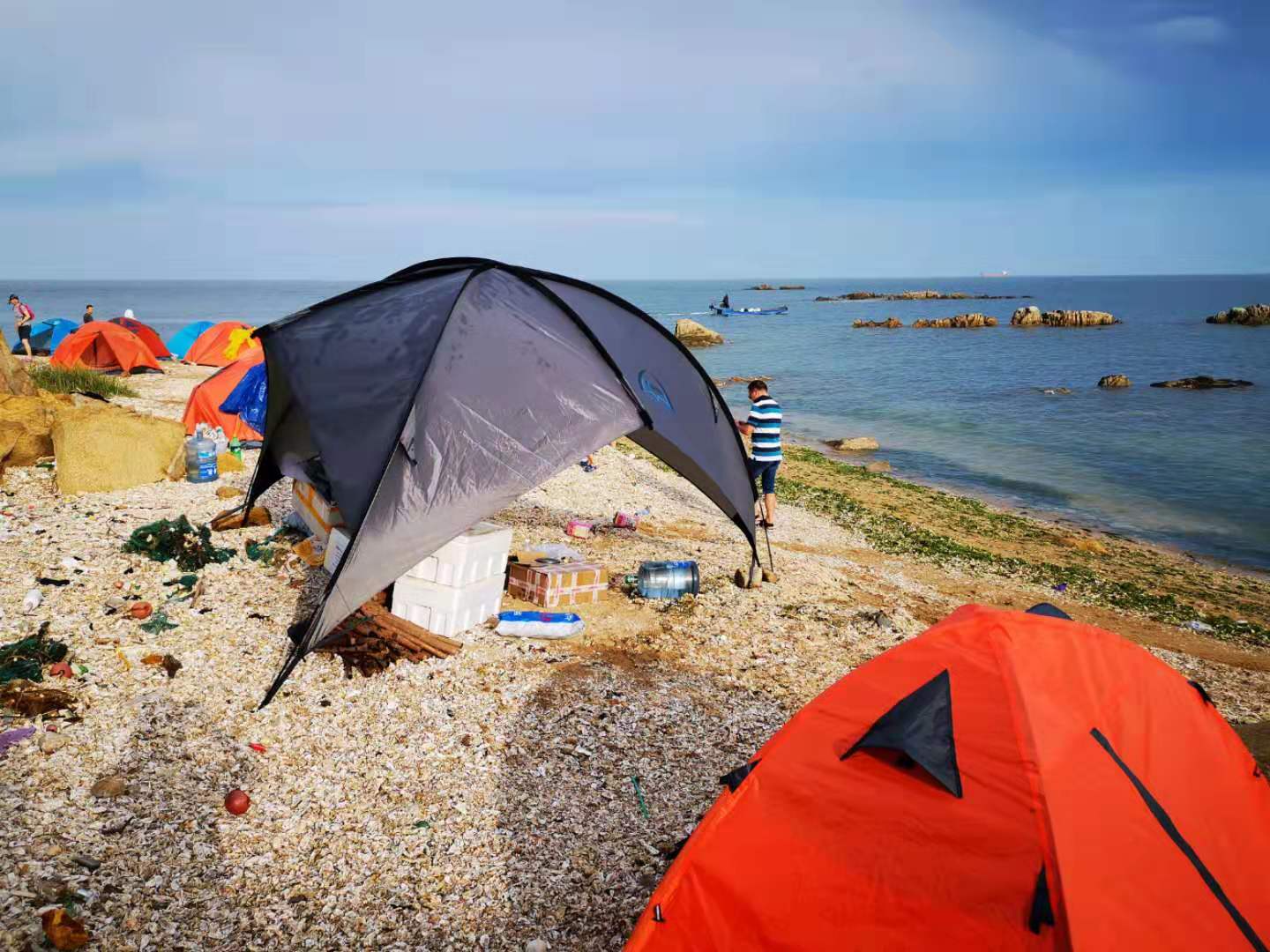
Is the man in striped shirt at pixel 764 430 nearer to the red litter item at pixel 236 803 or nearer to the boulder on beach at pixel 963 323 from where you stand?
the red litter item at pixel 236 803

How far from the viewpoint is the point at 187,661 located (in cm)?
709

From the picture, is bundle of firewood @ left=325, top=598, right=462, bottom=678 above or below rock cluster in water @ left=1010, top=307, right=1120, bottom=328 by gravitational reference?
below

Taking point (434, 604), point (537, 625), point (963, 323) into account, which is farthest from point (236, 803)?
point (963, 323)

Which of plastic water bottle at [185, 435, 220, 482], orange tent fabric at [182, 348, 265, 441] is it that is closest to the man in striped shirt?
plastic water bottle at [185, 435, 220, 482]

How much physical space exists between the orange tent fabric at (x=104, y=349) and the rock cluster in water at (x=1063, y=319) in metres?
93.2

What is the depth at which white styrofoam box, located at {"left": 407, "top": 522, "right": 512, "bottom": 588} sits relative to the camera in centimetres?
761

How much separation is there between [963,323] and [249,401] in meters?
95.8

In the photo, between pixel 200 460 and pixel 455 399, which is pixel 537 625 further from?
pixel 200 460

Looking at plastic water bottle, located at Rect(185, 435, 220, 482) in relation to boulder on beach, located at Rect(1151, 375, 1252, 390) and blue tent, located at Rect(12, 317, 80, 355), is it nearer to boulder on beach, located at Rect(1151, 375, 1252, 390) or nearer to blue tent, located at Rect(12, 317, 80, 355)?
blue tent, located at Rect(12, 317, 80, 355)

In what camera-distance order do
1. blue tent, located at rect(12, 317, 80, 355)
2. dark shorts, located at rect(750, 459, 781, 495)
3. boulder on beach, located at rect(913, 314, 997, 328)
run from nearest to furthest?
1. dark shorts, located at rect(750, 459, 781, 495)
2. blue tent, located at rect(12, 317, 80, 355)
3. boulder on beach, located at rect(913, 314, 997, 328)

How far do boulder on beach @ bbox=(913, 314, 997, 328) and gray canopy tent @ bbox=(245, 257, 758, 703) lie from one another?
97182mm

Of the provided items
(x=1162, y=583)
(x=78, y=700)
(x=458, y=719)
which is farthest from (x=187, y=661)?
(x=1162, y=583)

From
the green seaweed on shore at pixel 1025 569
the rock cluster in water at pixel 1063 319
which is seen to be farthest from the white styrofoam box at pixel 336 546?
the rock cluster in water at pixel 1063 319

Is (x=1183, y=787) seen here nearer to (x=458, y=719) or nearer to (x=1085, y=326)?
(x=458, y=719)
